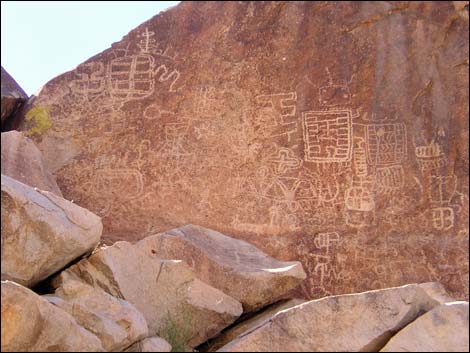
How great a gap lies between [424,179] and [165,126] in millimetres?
1927

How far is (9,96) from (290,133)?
2076mm

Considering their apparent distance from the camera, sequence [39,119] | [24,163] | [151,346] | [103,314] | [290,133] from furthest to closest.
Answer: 1. [39,119]
2. [290,133]
3. [24,163]
4. [103,314]
5. [151,346]

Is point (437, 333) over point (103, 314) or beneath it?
beneath

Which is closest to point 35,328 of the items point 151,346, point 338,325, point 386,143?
point 151,346

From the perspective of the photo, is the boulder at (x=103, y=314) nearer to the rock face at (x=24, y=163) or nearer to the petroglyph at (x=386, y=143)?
the rock face at (x=24, y=163)

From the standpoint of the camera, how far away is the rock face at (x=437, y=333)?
4082mm

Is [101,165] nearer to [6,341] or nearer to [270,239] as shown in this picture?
[270,239]

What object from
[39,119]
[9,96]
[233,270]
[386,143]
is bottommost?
[233,270]

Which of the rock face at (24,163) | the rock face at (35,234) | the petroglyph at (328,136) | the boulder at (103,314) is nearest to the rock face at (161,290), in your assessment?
the rock face at (35,234)

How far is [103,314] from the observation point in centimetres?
437

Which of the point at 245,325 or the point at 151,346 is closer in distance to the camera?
the point at 151,346

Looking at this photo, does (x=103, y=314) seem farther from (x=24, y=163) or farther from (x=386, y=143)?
(x=386, y=143)

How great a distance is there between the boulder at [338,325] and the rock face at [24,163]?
2.14 meters

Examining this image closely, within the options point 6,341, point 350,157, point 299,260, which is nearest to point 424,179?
point 350,157
